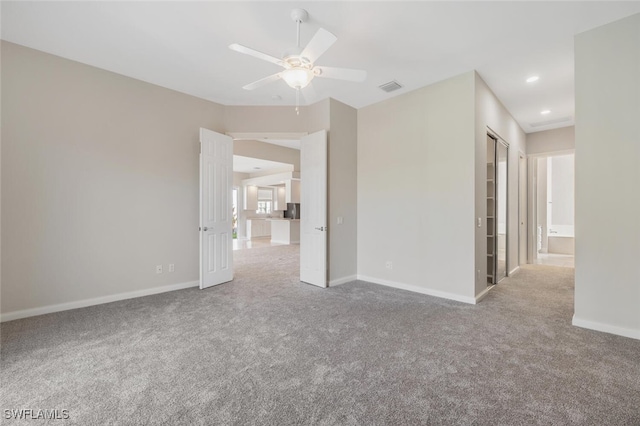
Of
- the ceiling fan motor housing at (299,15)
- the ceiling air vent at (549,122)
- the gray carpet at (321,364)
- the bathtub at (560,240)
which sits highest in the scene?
the ceiling air vent at (549,122)

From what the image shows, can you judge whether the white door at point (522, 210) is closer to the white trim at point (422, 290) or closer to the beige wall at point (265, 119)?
the white trim at point (422, 290)

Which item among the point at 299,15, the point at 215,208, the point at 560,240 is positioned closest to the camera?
the point at 299,15

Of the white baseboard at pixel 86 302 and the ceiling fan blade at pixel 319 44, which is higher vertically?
the ceiling fan blade at pixel 319 44

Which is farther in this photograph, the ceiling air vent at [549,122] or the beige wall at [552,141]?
the beige wall at [552,141]

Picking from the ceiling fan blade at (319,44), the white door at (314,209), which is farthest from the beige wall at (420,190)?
the ceiling fan blade at (319,44)

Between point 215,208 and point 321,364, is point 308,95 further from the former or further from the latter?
point 321,364

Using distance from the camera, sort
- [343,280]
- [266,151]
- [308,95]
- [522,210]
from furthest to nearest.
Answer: [266,151], [522,210], [343,280], [308,95]

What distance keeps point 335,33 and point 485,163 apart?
105 inches

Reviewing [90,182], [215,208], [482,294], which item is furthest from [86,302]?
[482,294]

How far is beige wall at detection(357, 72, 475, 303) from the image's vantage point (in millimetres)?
3586

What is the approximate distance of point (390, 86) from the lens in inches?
155

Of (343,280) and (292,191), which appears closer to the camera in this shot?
(343,280)
